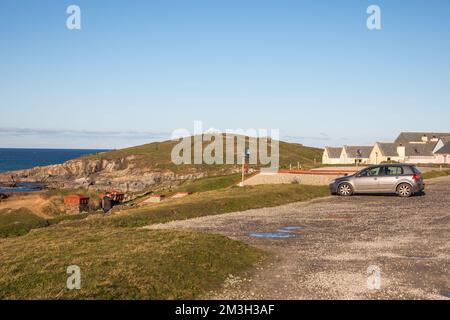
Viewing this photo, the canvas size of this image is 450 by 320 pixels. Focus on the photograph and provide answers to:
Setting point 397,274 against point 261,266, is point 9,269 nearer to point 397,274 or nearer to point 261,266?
point 261,266

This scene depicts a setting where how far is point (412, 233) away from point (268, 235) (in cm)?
485

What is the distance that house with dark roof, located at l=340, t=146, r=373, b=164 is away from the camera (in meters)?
104

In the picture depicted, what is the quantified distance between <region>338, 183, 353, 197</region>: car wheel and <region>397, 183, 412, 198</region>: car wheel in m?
2.66

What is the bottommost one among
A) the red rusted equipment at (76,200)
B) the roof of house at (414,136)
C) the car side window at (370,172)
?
the red rusted equipment at (76,200)

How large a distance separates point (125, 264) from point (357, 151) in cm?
10022

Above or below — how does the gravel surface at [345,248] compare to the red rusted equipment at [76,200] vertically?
above

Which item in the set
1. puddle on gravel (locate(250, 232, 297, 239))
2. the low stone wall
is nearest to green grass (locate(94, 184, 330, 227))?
puddle on gravel (locate(250, 232, 297, 239))

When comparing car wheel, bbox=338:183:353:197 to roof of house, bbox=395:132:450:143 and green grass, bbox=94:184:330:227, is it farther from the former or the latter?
roof of house, bbox=395:132:450:143

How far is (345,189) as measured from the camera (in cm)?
2709

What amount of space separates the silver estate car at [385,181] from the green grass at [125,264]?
1492 cm

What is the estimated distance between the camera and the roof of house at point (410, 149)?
96.5 meters

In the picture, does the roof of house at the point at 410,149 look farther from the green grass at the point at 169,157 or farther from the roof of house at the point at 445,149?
the green grass at the point at 169,157

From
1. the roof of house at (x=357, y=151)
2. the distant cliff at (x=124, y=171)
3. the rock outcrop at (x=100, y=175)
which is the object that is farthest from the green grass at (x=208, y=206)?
the rock outcrop at (x=100, y=175)

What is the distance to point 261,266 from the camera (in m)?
11.0
